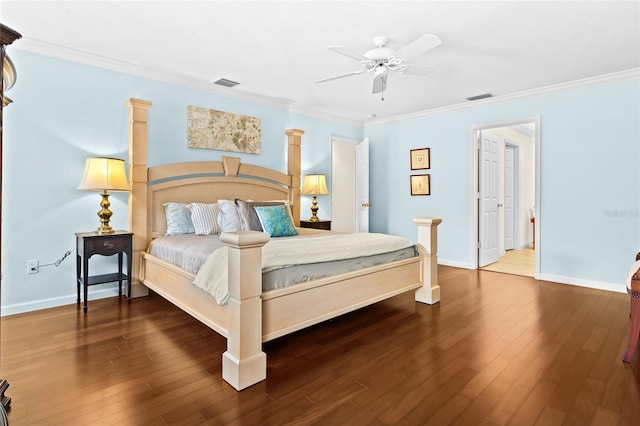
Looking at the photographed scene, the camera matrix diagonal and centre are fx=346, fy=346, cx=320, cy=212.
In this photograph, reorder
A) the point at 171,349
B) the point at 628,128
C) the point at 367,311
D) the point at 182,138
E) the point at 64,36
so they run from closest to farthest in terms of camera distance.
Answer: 1. the point at 171,349
2. the point at 64,36
3. the point at 367,311
4. the point at 628,128
5. the point at 182,138

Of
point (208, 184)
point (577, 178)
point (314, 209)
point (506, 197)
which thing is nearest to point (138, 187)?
point (208, 184)

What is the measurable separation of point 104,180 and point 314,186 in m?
2.73

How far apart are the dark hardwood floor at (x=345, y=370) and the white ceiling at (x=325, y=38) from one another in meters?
2.43

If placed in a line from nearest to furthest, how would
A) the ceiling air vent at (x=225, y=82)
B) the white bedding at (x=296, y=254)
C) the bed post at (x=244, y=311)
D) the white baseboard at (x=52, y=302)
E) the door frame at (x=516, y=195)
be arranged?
the bed post at (x=244, y=311)
the white bedding at (x=296, y=254)
the white baseboard at (x=52, y=302)
the ceiling air vent at (x=225, y=82)
the door frame at (x=516, y=195)

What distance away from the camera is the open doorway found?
16.6 feet

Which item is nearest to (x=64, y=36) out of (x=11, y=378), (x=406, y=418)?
(x=11, y=378)

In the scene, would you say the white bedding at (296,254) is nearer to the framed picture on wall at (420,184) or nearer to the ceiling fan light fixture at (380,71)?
the ceiling fan light fixture at (380,71)

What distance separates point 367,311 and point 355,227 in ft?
9.98

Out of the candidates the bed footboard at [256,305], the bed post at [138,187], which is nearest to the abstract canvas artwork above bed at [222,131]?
the bed post at [138,187]

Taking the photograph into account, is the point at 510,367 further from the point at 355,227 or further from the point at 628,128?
the point at 355,227

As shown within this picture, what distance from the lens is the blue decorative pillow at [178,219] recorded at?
3604 millimetres

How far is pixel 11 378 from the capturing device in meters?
1.98

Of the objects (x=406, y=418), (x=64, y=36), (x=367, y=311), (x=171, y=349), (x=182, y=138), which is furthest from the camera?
(x=182, y=138)

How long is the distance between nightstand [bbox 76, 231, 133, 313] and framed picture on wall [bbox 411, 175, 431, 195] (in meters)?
4.20
